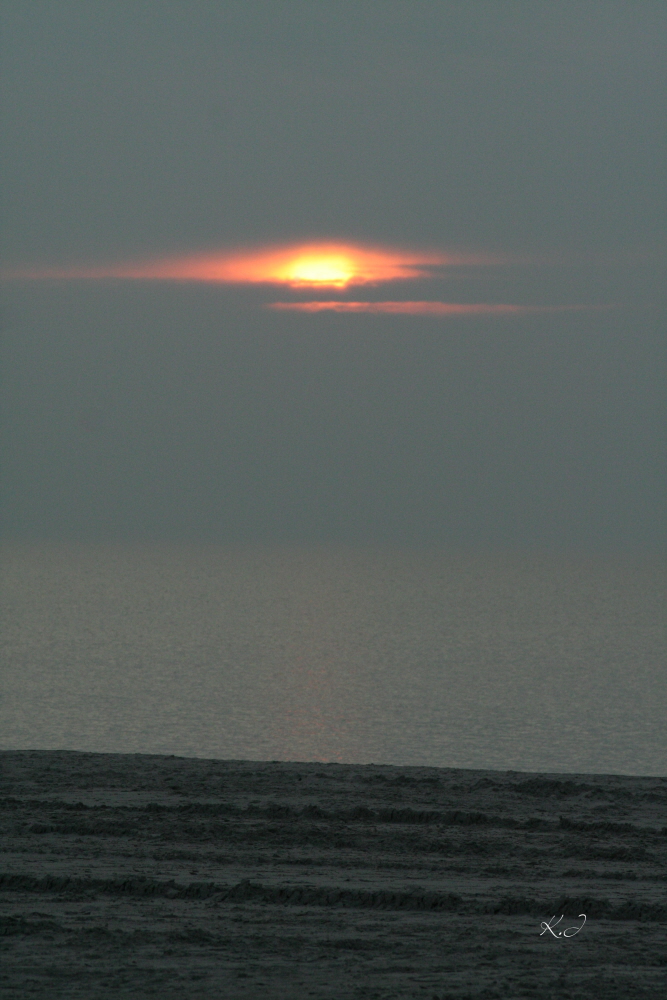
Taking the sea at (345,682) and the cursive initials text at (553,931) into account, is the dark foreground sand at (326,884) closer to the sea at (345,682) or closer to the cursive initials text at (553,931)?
the cursive initials text at (553,931)

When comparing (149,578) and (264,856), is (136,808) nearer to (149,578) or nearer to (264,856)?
(264,856)

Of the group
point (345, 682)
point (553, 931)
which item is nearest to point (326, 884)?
point (553, 931)

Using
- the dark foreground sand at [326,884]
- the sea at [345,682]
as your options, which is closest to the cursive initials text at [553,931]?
the dark foreground sand at [326,884]

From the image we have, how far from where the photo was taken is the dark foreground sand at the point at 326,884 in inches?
305

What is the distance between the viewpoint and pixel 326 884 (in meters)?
9.88

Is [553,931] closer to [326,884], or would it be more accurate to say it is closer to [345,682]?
[326,884]

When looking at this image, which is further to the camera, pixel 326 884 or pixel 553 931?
pixel 326 884

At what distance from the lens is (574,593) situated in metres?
108

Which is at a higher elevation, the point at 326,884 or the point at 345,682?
the point at 345,682

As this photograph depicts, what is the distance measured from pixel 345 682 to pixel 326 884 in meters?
27.2

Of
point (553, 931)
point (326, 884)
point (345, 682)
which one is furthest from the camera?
point (345, 682)

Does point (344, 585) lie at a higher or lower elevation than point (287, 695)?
higher

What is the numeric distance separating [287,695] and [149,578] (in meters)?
108

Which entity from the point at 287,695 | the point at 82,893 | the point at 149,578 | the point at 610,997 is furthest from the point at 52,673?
the point at 149,578
